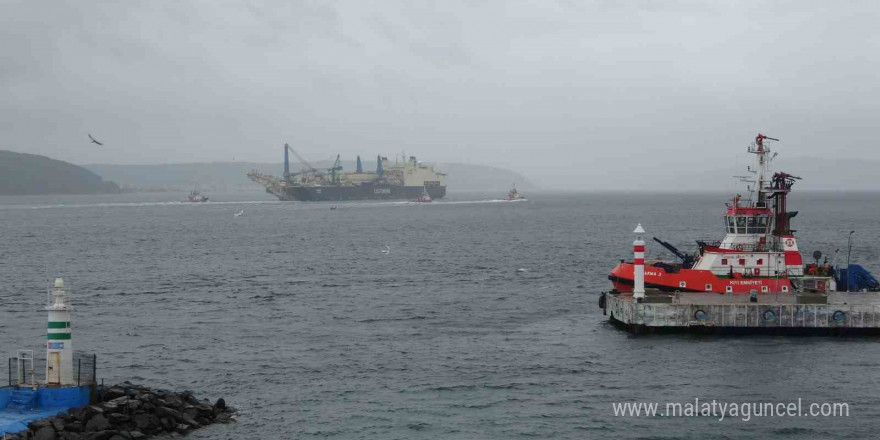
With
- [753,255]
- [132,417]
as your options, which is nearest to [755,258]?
[753,255]

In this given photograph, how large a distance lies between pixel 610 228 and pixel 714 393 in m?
95.8

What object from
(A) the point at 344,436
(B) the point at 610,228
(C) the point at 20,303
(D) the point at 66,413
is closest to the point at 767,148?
(A) the point at 344,436

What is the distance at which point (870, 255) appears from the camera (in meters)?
78.1

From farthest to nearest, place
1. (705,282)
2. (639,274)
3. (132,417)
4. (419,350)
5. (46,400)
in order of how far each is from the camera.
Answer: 1. (705,282)
2. (639,274)
3. (419,350)
4. (132,417)
5. (46,400)

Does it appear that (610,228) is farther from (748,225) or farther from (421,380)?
(421,380)

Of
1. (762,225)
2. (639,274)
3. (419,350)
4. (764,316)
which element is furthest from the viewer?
(762,225)

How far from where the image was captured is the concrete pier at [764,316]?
39438 mm

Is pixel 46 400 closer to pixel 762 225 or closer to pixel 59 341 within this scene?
pixel 59 341

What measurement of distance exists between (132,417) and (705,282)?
29029 mm

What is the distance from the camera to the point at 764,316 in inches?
1566

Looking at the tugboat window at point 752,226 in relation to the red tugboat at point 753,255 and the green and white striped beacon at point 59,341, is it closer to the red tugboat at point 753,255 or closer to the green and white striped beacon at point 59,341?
the red tugboat at point 753,255

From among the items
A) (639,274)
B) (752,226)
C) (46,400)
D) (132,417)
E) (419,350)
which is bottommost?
(419,350)

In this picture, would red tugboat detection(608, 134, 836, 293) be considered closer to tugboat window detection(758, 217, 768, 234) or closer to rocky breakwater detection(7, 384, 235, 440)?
tugboat window detection(758, 217, 768, 234)

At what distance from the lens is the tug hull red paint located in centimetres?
4419
